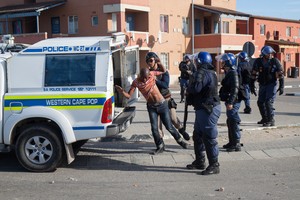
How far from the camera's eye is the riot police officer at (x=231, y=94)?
7231mm

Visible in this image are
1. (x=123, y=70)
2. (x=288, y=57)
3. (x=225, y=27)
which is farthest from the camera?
(x=288, y=57)

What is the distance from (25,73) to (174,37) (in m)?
28.4

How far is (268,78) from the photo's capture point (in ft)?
32.8

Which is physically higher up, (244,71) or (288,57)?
(288,57)

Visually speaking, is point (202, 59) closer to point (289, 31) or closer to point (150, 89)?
point (150, 89)

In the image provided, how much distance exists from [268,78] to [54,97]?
5.70 metres

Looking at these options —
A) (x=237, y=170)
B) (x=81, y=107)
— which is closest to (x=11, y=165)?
(x=81, y=107)

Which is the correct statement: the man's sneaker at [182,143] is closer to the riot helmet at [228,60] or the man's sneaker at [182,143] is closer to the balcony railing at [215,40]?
the riot helmet at [228,60]

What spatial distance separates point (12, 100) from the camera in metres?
6.53

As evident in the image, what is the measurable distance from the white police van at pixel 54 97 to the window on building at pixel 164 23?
2713 cm

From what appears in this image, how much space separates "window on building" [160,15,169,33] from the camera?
109 ft

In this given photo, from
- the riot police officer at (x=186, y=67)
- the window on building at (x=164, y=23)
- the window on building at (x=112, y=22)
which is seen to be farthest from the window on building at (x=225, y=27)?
the riot police officer at (x=186, y=67)

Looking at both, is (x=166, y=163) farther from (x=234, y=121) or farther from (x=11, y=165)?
(x=11, y=165)

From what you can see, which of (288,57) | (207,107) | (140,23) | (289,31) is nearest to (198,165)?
(207,107)
